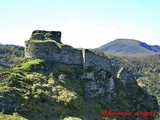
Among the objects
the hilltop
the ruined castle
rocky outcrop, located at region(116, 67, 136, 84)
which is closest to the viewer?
the hilltop

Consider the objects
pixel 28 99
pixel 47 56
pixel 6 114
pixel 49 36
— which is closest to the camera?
pixel 6 114

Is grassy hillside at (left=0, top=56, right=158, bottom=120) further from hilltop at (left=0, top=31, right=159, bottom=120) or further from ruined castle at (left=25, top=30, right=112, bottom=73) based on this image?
ruined castle at (left=25, top=30, right=112, bottom=73)

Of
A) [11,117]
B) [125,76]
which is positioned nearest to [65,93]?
[11,117]

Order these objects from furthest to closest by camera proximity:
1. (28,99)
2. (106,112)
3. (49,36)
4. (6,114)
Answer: (49,36) → (106,112) → (28,99) → (6,114)

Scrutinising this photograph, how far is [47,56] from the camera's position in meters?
75.4

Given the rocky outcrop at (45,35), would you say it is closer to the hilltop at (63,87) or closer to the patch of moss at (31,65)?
the hilltop at (63,87)

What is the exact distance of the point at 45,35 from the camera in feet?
265

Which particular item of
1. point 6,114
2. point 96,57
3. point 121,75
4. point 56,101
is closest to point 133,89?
point 121,75

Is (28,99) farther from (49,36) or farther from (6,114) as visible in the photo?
(49,36)

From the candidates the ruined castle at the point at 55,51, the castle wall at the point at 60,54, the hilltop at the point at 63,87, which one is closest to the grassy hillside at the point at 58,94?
the hilltop at the point at 63,87

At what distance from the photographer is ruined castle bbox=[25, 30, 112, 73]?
75.3 m

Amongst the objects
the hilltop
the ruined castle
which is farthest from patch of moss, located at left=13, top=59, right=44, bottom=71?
the ruined castle

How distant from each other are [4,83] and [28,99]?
16.1 ft

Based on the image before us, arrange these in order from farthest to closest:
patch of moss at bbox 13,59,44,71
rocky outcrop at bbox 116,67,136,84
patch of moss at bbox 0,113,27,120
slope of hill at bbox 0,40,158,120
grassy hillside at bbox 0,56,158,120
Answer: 1. rocky outcrop at bbox 116,67,136,84
2. patch of moss at bbox 13,59,44,71
3. slope of hill at bbox 0,40,158,120
4. grassy hillside at bbox 0,56,158,120
5. patch of moss at bbox 0,113,27,120
